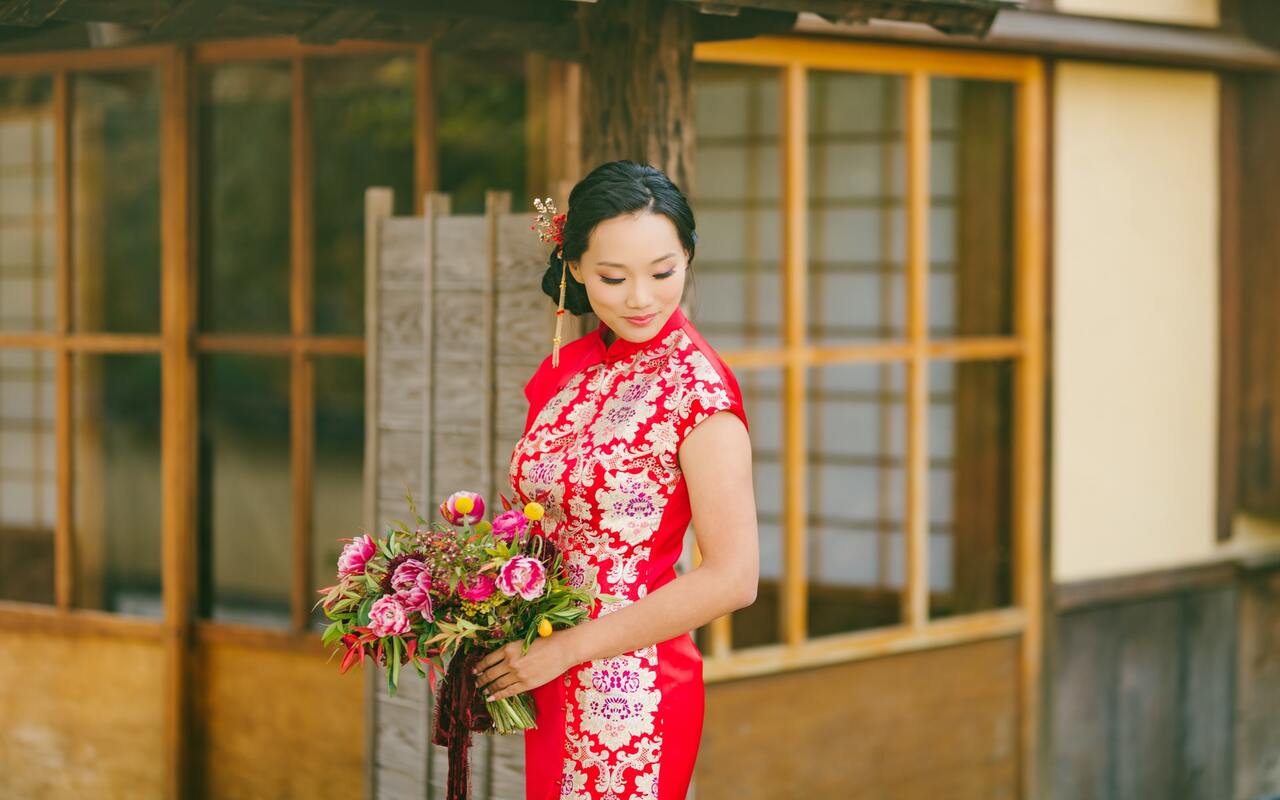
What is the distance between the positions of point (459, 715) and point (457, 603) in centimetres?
22

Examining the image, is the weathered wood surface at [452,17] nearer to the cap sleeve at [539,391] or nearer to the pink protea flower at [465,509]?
the cap sleeve at [539,391]

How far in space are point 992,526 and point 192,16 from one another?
130 inches

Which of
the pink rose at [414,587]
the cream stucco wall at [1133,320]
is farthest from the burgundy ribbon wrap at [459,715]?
the cream stucco wall at [1133,320]

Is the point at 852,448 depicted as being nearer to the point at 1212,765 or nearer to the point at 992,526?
the point at 992,526

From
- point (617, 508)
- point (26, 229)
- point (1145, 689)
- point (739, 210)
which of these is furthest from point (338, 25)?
point (1145, 689)

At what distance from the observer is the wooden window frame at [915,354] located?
429 cm

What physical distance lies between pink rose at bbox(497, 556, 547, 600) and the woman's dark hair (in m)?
0.56

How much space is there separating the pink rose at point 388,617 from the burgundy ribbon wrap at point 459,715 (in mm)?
159

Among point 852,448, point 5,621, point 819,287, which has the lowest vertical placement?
point 5,621

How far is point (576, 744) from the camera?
2.53 metres

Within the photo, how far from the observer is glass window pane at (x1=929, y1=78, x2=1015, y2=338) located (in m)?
4.97

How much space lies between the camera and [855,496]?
6.12m

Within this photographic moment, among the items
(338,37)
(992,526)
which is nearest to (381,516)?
(338,37)

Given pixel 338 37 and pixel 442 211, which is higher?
pixel 338 37
